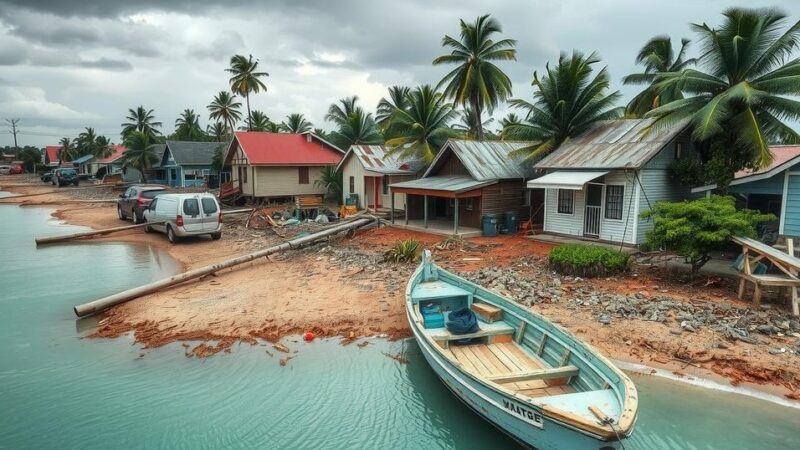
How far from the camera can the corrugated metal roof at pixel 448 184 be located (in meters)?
19.2

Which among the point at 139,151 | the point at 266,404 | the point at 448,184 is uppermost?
the point at 139,151

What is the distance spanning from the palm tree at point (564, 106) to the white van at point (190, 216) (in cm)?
1305

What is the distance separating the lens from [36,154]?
97.9 metres

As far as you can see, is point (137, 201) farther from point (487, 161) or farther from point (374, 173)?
point (487, 161)

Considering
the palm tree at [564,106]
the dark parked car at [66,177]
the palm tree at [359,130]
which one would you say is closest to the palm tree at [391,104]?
the palm tree at [359,130]

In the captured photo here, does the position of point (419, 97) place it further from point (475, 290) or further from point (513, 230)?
point (475, 290)

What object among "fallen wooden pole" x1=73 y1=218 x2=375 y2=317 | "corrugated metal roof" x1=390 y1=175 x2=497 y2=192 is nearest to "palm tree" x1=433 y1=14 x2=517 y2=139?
"corrugated metal roof" x1=390 y1=175 x2=497 y2=192

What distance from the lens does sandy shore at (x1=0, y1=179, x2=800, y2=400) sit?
8648mm

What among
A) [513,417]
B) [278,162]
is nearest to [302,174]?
[278,162]

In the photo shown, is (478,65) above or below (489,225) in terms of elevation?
above

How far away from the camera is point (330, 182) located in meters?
31.4

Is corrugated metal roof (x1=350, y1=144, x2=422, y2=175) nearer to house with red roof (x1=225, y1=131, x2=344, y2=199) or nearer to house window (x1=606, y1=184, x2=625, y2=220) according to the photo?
house with red roof (x1=225, y1=131, x2=344, y2=199)

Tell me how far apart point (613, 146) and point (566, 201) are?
2.59 meters

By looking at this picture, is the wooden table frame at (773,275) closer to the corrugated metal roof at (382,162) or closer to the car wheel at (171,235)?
the corrugated metal roof at (382,162)
